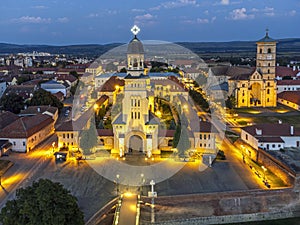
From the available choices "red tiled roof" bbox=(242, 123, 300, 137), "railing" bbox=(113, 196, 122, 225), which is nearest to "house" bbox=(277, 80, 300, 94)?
"red tiled roof" bbox=(242, 123, 300, 137)

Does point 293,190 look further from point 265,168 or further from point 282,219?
point 265,168

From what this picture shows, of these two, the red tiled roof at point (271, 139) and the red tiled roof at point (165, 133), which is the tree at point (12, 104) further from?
the red tiled roof at point (271, 139)

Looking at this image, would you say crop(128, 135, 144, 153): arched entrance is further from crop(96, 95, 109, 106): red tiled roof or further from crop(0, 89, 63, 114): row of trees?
crop(0, 89, 63, 114): row of trees

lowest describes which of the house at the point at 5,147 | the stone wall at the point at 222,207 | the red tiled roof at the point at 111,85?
the stone wall at the point at 222,207

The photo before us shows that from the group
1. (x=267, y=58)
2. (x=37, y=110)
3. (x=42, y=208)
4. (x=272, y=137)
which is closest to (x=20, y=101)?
(x=37, y=110)

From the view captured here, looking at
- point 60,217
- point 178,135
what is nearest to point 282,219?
point 178,135

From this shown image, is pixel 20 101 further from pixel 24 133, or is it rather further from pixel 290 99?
pixel 290 99

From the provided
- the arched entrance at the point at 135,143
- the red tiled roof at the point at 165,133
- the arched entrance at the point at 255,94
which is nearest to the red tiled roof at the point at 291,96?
the arched entrance at the point at 255,94
